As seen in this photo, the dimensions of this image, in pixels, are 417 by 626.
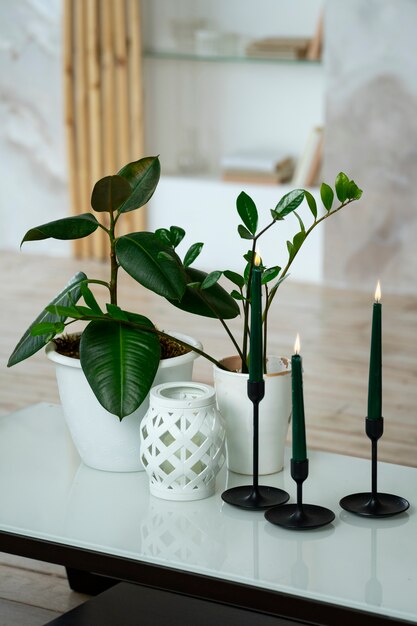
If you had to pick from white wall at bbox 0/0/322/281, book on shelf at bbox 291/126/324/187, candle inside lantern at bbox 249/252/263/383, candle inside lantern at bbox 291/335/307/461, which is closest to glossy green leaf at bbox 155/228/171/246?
candle inside lantern at bbox 249/252/263/383

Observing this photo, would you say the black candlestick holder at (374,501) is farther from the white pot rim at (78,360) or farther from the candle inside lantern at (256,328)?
the white pot rim at (78,360)

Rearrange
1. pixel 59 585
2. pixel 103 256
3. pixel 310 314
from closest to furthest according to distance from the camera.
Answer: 1. pixel 59 585
2. pixel 310 314
3. pixel 103 256

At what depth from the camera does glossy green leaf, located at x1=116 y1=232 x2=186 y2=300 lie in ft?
4.65

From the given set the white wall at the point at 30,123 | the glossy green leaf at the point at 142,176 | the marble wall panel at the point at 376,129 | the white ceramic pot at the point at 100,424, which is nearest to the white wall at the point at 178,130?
the white wall at the point at 30,123

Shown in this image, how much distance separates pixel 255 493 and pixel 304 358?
183 cm

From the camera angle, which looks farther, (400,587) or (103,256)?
(103,256)

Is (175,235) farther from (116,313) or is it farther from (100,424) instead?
(100,424)

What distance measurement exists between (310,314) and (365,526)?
7.87 feet

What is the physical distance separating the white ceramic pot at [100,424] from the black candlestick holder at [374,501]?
0.97 feet

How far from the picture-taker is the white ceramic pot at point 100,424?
57.1 inches

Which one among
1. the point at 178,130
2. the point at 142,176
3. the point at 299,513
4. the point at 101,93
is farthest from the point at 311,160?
the point at 299,513

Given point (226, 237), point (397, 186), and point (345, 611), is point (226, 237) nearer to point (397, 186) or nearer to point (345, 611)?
point (397, 186)

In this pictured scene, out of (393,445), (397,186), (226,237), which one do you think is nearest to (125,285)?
(226,237)

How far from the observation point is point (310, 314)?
365 centimetres
